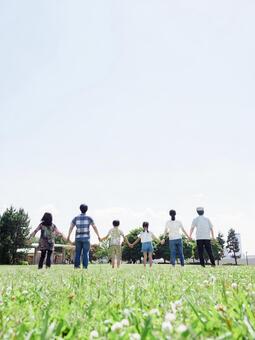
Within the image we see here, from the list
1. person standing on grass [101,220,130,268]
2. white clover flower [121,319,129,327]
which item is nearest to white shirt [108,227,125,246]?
person standing on grass [101,220,130,268]

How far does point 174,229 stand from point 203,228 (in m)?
1.79

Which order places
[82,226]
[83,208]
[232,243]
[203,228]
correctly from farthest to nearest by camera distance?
[232,243] → [203,228] → [83,208] → [82,226]

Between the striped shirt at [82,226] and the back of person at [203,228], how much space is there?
4677 millimetres

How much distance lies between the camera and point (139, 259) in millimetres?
96750

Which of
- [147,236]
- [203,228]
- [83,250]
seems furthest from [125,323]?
[147,236]

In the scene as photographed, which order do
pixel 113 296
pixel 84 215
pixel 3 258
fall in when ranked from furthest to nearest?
pixel 3 258, pixel 84 215, pixel 113 296

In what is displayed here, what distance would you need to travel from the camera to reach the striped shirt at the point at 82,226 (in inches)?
532

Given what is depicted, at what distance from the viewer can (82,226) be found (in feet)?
44.8

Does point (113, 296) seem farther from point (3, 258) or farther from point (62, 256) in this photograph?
point (62, 256)

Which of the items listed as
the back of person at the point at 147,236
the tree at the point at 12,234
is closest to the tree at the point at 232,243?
the tree at the point at 12,234

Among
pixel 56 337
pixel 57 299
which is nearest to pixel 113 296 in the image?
pixel 57 299

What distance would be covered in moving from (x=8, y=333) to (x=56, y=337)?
283 mm

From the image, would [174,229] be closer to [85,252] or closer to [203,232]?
[203,232]

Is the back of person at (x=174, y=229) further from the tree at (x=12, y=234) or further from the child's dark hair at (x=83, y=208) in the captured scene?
the tree at (x=12, y=234)
